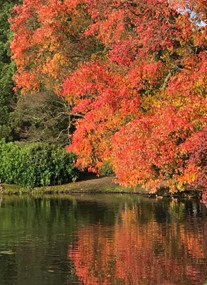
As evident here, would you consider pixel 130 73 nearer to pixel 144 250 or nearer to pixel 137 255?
pixel 144 250

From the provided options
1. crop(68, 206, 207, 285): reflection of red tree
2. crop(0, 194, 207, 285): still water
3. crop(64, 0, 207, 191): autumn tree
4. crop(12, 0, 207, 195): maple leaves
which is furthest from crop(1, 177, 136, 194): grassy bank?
crop(64, 0, 207, 191): autumn tree

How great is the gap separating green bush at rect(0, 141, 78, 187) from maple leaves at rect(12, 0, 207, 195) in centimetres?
1563

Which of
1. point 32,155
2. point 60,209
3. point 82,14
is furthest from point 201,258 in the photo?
point 32,155

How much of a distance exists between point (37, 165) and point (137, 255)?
2611 centimetres

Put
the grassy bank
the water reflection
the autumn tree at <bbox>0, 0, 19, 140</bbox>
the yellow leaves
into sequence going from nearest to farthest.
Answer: the water reflection → the yellow leaves → the grassy bank → the autumn tree at <bbox>0, 0, 19, 140</bbox>

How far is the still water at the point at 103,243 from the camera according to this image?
19125 millimetres

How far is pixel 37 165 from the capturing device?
157 ft

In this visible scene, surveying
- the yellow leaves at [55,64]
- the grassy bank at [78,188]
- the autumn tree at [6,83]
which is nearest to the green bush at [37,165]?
the grassy bank at [78,188]

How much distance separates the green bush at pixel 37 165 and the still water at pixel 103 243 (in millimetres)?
7944

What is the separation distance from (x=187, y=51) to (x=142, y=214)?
1108cm

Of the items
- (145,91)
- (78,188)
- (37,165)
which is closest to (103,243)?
(145,91)

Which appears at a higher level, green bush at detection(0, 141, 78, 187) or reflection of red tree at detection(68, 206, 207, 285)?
green bush at detection(0, 141, 78, 187)

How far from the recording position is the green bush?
47.5 meters

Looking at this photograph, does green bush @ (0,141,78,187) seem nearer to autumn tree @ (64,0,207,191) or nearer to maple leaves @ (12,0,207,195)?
maple leaves @ (12,0,207,195)
